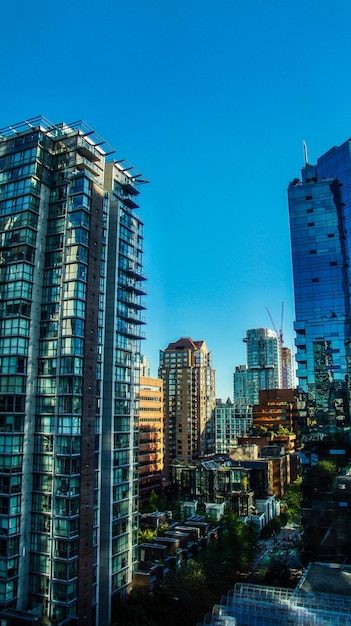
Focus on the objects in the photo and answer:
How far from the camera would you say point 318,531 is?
64000mm

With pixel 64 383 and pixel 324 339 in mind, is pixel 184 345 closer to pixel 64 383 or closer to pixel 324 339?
pixel 324 339

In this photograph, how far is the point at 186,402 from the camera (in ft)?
484

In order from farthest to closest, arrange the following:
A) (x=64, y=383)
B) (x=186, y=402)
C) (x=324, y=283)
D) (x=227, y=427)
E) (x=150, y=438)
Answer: (x=227, y=427) → (x=186, y=402) → (x=150, y=438) → (x=324, y=283) → (x=64, y=383)

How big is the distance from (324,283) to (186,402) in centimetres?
8396

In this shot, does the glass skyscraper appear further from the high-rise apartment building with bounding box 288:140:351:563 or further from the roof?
the roof

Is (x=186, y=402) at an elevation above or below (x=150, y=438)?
above

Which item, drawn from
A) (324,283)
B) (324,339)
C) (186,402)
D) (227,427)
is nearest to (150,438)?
(186,402)

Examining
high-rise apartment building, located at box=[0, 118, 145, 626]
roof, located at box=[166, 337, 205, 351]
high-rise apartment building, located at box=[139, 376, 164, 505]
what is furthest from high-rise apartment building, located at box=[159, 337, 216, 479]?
high-rise apartment building, located at box=[0, 118, 145, 626]

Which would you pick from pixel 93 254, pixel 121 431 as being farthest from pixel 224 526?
pixel 93 254

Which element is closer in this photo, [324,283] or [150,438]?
[324,283]

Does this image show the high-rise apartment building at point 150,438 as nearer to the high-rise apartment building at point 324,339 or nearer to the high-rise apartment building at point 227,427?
the high-rise apartment building at point 324,339

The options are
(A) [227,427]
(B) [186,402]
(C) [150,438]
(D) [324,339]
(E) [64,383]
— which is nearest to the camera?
(E) [64,383]

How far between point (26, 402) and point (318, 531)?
44.1 metres

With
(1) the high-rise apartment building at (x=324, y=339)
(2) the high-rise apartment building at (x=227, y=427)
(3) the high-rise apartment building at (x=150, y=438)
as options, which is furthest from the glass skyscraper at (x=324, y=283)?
(2) the high-rise apartment building at (x=227, y=427)
